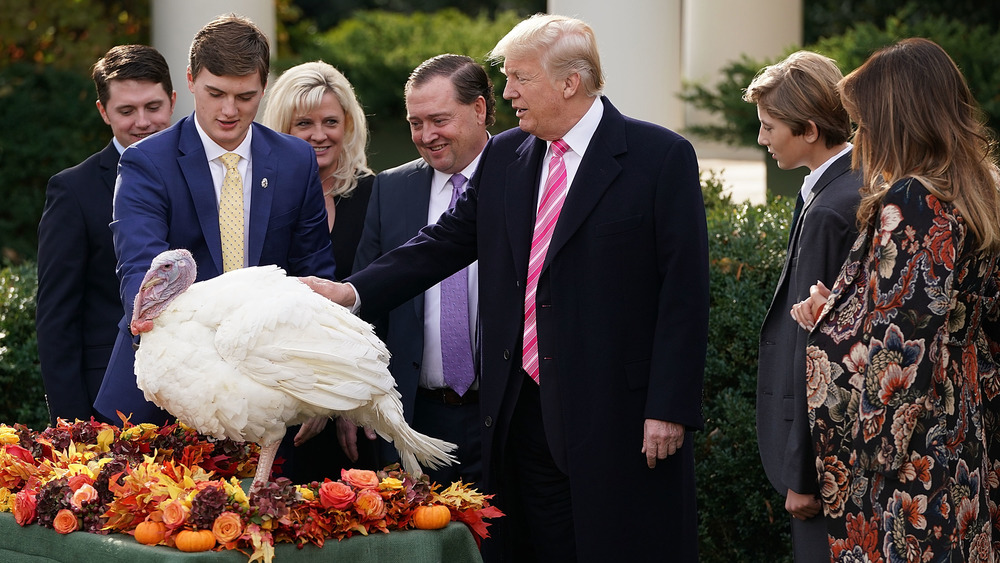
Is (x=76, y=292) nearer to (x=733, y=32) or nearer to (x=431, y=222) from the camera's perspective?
(x=431, y=222)

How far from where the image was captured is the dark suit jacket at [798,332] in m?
3.64

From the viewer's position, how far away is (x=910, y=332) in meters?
3.25

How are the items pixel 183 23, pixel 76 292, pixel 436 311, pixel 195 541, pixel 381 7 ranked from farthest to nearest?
pixel 381 7 → pixel 183 23 → pixel 436 311 → pixel 76 292 → pixel 195 541

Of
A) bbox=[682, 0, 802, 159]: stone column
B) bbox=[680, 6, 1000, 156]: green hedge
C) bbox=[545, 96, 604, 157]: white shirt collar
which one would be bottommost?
bbox=[545, 96, 604, 157]: white shirt collar

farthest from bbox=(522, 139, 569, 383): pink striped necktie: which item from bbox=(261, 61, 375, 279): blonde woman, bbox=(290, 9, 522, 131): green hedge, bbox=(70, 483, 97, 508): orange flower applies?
bbox=(290, 9, 522, 131): green hedge

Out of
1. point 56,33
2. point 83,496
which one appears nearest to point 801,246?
point 83,496

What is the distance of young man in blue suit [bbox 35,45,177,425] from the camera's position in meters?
4.48

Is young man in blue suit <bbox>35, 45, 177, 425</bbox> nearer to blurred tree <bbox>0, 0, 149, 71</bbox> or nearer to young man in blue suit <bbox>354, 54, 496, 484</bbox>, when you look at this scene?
young man in blue suit <bbox>354, 54, 496, 484</bbox>

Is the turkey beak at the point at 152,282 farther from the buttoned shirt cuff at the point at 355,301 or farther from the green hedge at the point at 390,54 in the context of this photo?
the green hedge at the point at 390,54

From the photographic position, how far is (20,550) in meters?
3.38

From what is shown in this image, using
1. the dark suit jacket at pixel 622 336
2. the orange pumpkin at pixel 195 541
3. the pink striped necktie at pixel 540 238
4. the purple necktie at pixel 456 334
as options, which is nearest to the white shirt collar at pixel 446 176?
the purple necktie at pixel 456 334

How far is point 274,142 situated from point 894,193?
2.06 meters

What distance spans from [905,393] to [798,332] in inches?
21.0

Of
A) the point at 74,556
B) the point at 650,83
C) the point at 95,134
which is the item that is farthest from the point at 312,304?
the point at 95,134
